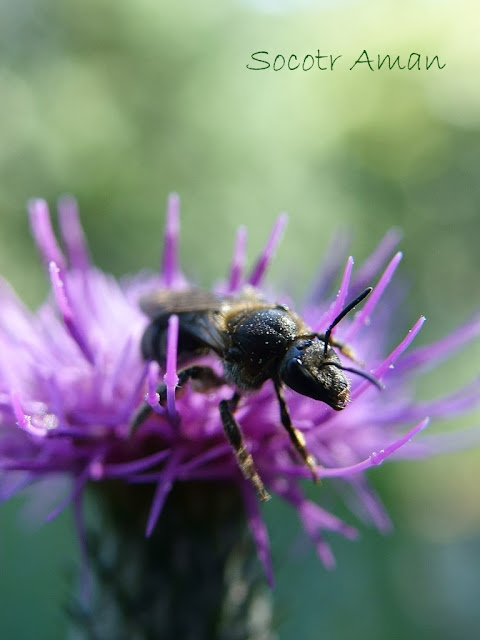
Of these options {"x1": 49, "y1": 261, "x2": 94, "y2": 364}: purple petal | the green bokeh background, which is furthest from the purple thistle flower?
the green bokeh background

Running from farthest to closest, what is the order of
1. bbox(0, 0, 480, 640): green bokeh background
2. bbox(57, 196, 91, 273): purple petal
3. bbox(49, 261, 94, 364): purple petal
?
bbox(0, 0, 480, 640): green bokeh background < bbox(57, 196, 91, 273): purple petal < bbox(49, 261, 94, 364): purple petal

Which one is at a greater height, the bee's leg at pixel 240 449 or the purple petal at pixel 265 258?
the purple petal at pixel 265 258

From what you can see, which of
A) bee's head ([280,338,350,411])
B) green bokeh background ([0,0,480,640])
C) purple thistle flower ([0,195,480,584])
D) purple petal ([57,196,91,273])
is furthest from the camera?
green bokeh background ([0,0,480,640])

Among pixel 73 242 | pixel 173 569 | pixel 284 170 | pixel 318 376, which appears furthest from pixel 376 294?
pixel 284 170

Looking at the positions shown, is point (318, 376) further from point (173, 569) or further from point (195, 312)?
point (173, 569)

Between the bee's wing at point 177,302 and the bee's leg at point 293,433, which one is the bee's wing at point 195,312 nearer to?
the bee's wing at point 177,302

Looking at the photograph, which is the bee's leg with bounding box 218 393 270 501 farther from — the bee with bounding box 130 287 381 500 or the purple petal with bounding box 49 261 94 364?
the purple petal with bounding box 49 261 94 364

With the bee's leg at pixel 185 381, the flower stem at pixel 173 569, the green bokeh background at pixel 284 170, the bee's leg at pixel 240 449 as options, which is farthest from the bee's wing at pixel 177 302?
the green bokeh background at pixel 284 170
